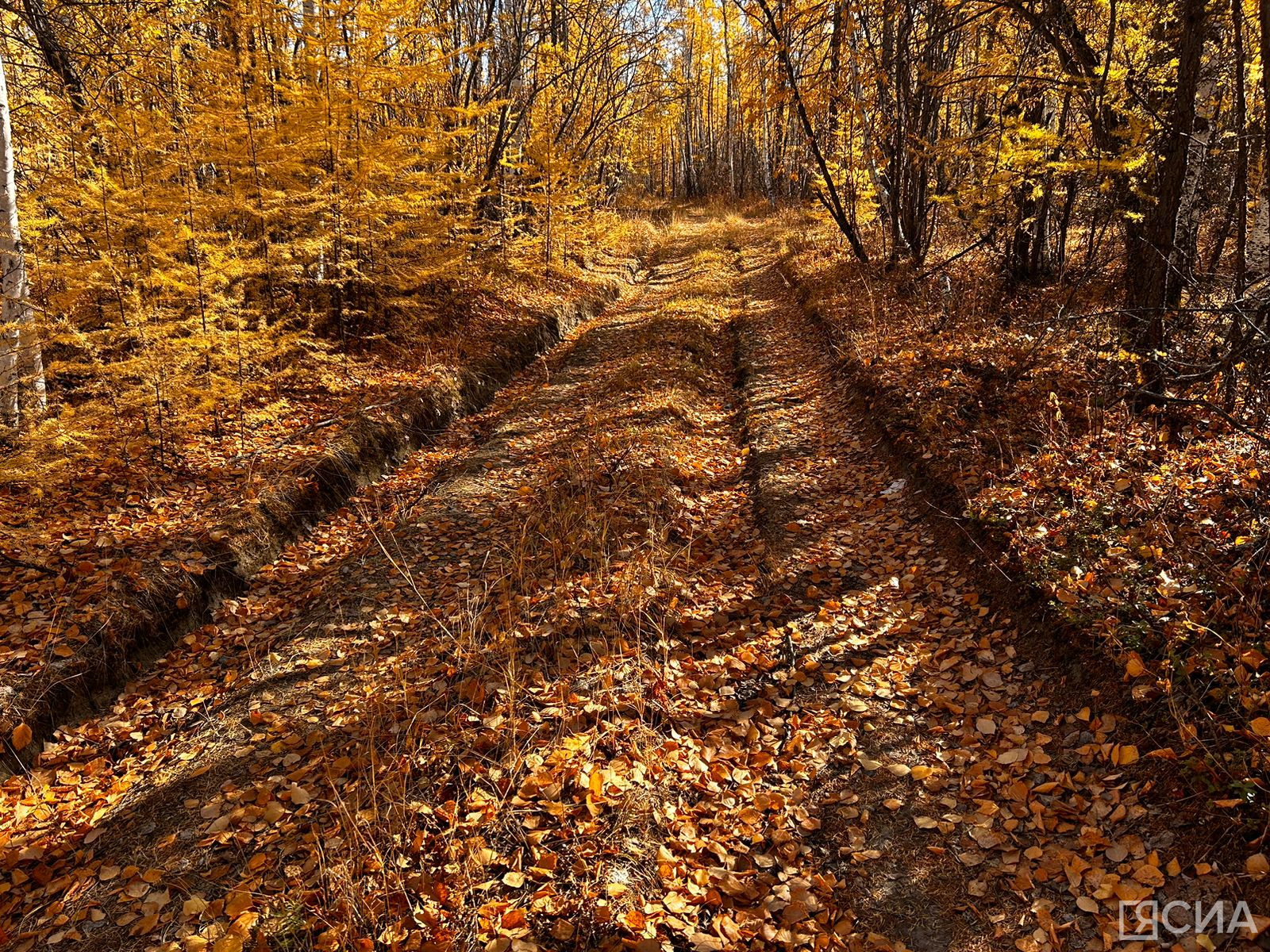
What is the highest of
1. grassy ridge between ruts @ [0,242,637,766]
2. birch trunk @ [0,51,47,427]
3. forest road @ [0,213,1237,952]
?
birch trunk @ [0,51,47,427]

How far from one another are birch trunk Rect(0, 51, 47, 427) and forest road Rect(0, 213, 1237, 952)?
2636 mm

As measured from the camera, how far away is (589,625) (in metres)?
5.03

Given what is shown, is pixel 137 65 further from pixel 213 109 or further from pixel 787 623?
pixel 787 623

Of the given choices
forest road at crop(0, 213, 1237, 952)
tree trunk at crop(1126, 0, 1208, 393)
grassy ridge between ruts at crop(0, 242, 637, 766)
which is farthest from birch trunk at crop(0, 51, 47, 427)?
tree trunk at crop(1126, 0, 1208, 393)

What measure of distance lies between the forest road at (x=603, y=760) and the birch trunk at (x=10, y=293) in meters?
2.64

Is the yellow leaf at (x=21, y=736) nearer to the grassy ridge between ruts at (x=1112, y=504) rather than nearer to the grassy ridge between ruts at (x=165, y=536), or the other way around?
the grassy ridge between ruts at (x=165, y=536)

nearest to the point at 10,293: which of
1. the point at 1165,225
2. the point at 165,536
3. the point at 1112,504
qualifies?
the point at 165,536

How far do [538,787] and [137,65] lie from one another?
354 inches

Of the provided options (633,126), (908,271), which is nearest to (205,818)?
(908,271)
